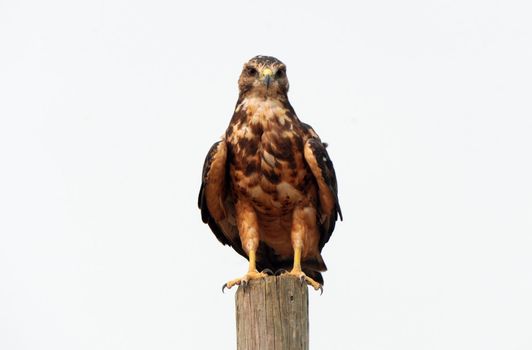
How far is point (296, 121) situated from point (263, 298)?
8.46 ft

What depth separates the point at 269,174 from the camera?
8133mm

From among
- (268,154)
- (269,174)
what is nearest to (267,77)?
(268,154)

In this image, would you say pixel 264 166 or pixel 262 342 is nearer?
pixel 262 342

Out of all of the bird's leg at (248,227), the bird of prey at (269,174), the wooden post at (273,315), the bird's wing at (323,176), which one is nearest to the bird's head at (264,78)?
the bird of prey at (269,174)

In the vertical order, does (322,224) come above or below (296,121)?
below

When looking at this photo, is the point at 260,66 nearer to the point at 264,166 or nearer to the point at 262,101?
the point at 262,101

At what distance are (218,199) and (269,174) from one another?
26.0 inches

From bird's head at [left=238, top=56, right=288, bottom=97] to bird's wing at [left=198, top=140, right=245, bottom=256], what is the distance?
569 mm

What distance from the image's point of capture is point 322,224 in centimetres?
865

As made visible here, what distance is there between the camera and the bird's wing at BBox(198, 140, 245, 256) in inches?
323

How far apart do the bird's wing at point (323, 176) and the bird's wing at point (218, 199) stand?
770mm

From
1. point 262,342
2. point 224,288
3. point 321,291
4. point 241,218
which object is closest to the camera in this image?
point 262,342

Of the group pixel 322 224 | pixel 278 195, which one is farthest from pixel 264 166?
pixel 322 224

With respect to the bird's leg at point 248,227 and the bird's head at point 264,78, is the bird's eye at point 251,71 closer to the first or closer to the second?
the bird's head at point 264,78
